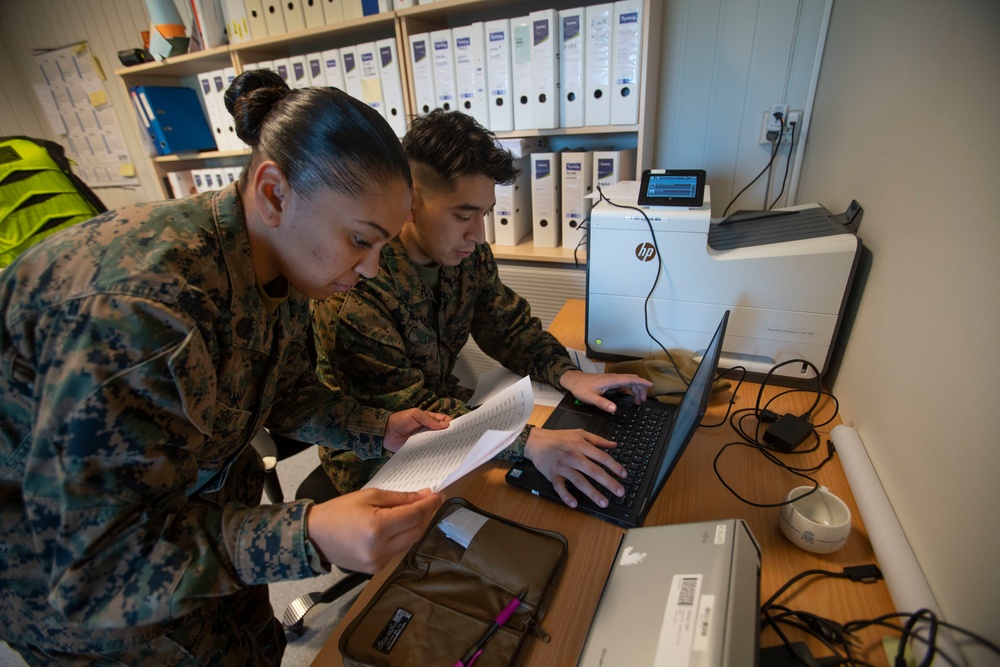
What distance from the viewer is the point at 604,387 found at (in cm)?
100

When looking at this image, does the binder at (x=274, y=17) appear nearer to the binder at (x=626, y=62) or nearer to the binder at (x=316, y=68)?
the binder at (x=316, y=68)

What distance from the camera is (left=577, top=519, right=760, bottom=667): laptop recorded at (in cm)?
44

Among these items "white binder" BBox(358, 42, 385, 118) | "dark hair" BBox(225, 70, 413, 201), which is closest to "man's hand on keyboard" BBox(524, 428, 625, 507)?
"dark hair" BBox(225, 70, 413, 201)

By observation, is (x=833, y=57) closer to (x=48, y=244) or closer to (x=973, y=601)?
(x=973, y=601)

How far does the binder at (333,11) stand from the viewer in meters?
1.73

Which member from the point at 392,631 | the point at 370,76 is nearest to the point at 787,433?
the point at 392,631

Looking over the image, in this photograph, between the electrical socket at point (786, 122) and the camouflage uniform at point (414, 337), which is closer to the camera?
the camouflage uniform at point (414, 337)

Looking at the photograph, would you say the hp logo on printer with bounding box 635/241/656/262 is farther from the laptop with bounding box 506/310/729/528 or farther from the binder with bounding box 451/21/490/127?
the binder with bounding box 451/21/490/127

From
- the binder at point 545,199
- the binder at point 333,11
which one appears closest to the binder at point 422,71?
the binder at point 333,11

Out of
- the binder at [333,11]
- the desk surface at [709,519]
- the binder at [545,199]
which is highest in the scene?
the binder at [333,11]

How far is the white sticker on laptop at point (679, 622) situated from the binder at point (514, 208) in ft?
5.01

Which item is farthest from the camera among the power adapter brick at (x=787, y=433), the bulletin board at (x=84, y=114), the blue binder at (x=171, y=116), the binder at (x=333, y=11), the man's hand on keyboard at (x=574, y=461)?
the bulletin board at (x=84, y=114)

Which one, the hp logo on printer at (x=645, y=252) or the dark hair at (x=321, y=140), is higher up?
the dark hair at (x=321, y=140)

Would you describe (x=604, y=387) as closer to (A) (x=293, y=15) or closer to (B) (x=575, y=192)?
(B) (x=575, y=192)
